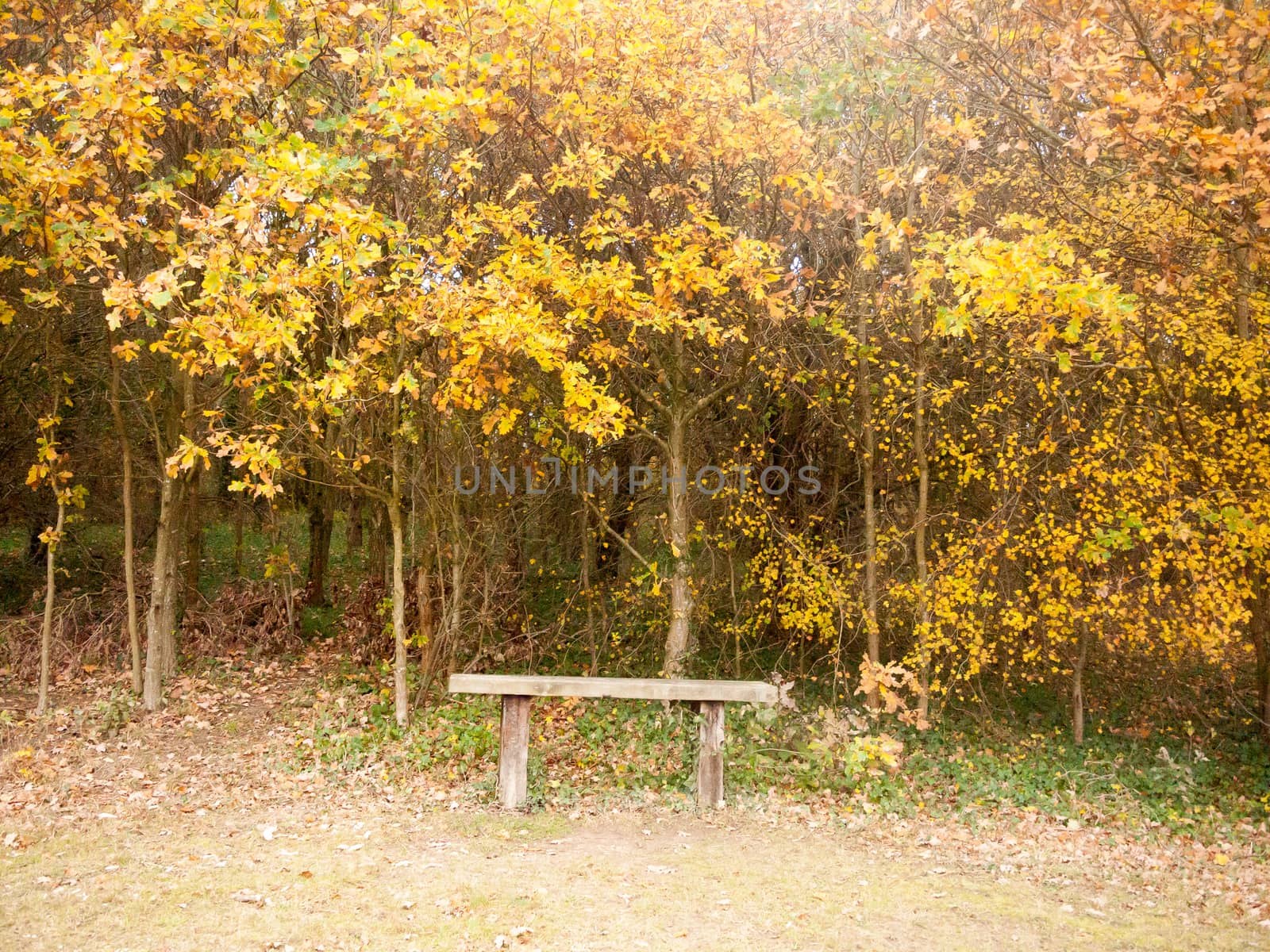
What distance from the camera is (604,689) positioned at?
6.68 meters

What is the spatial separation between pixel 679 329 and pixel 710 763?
3.46 metres

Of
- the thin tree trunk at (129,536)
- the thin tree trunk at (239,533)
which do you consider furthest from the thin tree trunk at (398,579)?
the thin tree trunk at (239,533)

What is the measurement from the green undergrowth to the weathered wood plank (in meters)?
0.70

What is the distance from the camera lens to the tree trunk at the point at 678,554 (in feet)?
28.6

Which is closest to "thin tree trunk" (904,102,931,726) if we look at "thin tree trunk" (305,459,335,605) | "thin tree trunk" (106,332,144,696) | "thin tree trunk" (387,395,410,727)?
"thin tree trunk" (387,395,410,727)

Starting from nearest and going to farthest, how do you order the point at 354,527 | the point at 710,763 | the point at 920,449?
the point at 710,763 < the point at 920,449 < the point at 354,527

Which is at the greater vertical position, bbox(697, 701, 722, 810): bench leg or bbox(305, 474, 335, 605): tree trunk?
bbox(305, 474, 335, 605): tree trunk

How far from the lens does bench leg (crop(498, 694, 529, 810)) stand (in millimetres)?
6699

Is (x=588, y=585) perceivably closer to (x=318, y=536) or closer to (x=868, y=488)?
(x=868, y=488)

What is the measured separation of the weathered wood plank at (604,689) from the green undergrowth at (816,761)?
704 millimetres

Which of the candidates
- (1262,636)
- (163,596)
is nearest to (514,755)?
(163,596)

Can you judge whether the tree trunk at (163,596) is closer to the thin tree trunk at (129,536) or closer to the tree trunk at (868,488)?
the thin tree trunk at (129,536)

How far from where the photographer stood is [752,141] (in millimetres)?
7312

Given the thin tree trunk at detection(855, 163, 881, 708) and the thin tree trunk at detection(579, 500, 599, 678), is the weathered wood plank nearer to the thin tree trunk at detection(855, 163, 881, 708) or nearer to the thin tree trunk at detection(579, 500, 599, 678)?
the thin tree trunk at detection(855, 163, 881, 708)
